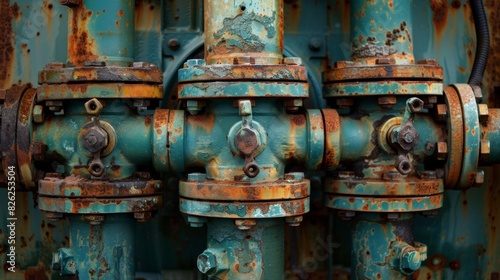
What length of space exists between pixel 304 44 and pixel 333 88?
329 mm

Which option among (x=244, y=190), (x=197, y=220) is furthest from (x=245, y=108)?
(x=197, y=220)

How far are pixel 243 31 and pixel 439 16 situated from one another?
0.81 metres

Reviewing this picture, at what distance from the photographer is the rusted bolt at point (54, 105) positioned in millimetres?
1525

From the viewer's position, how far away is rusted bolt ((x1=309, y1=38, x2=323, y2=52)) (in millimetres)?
1889

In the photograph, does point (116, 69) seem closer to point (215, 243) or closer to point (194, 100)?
point (194, 100)

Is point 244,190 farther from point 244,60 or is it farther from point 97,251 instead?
point 97,251

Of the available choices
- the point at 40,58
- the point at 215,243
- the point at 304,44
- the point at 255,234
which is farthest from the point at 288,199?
the point at 40,58

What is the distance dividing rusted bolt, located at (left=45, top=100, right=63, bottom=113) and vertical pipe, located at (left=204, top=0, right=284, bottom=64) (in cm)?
43

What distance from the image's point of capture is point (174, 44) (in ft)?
6.12

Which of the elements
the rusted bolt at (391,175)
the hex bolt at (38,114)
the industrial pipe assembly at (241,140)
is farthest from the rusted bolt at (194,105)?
the rusted bolt at (391,175)

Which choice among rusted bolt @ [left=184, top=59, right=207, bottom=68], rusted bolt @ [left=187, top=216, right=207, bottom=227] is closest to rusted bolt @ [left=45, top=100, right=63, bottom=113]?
rusted bolt @ [left=184, top=59, right=207, bottom=68]

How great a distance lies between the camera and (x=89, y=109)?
4.68ft

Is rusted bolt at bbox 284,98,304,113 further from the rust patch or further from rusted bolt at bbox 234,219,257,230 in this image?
the rust patch

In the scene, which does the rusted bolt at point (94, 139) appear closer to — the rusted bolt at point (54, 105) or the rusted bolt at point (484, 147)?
the rusted bolt at point (54, 105)
